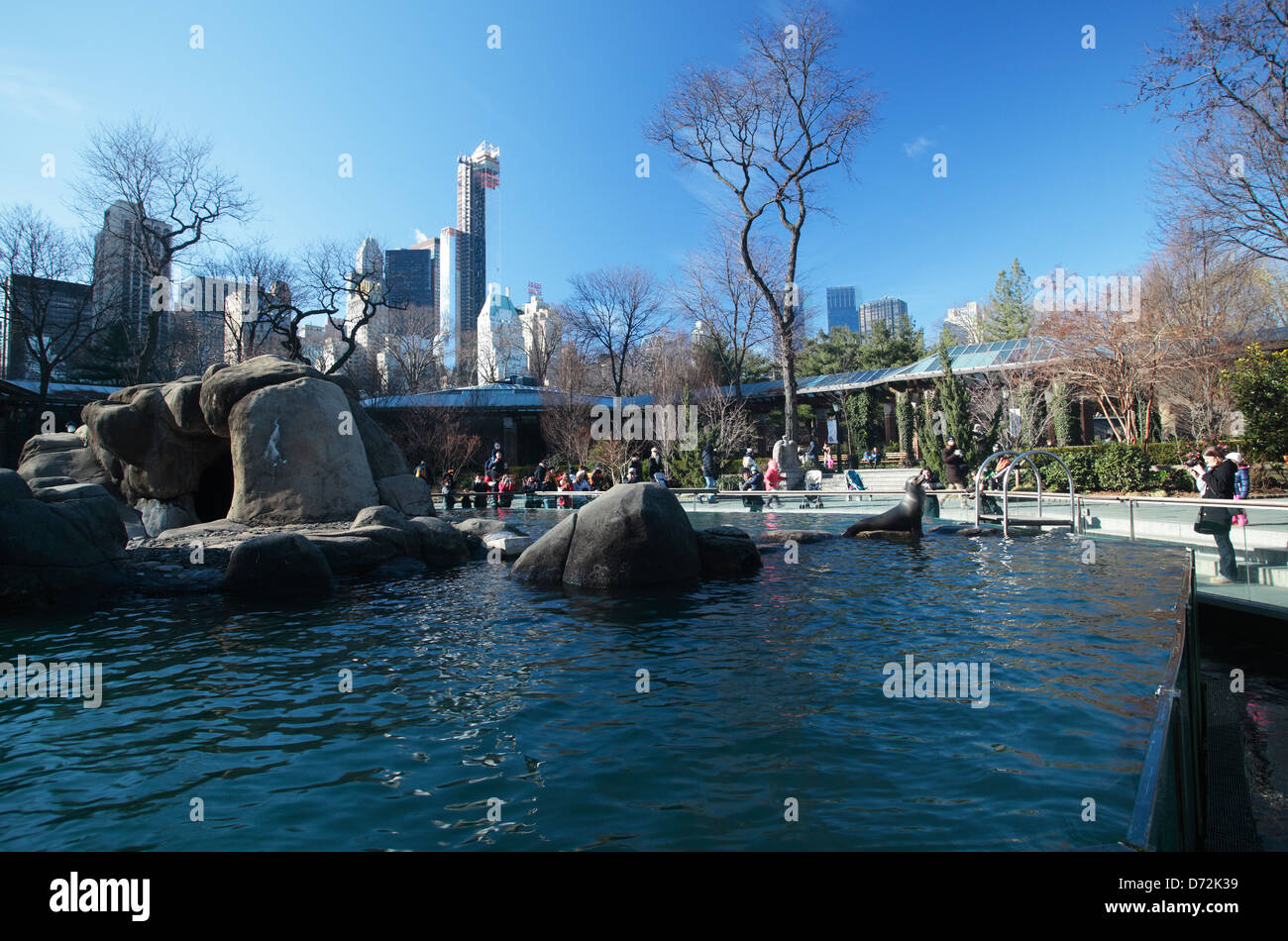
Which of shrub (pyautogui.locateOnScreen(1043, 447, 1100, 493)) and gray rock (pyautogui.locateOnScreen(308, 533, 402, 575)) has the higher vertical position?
shrub (pyautogui.locateOnScreen(1043, 447, 1100, 493))

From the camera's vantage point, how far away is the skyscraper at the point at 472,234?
137 m

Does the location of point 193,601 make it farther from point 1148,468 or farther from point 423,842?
point 1148,468

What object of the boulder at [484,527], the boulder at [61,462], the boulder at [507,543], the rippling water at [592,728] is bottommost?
the rippling water at [592,728]

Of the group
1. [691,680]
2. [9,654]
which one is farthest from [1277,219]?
[9,654]

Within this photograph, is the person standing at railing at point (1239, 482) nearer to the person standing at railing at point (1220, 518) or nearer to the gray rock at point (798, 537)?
the person standing at railing at point (1220, 518)

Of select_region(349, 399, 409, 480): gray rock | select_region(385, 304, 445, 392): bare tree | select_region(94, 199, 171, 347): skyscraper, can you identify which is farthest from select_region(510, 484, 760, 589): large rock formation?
select_region(385, 304, 445, 392): bare tree

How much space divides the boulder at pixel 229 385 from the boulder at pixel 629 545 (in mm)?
6795

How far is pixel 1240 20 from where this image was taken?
18.3 m

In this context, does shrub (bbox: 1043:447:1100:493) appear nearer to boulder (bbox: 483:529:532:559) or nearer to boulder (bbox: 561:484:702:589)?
boulder (bbox: 561:484:702:589)

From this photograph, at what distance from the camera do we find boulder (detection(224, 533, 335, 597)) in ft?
33.3

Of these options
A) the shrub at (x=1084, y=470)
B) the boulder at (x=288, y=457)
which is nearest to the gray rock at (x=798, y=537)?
the boulder at (x=288, y=457)

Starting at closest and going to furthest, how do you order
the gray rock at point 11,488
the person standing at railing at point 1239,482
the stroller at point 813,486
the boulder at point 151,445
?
the person standing at railing at point 1239,482, the gray rock at point 11,488, the boulder at point 151,445, the stroller at point 813,486

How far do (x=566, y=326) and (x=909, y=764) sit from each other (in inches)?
1981

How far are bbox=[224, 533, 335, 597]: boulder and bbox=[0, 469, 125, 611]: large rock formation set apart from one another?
1577 millimetres
